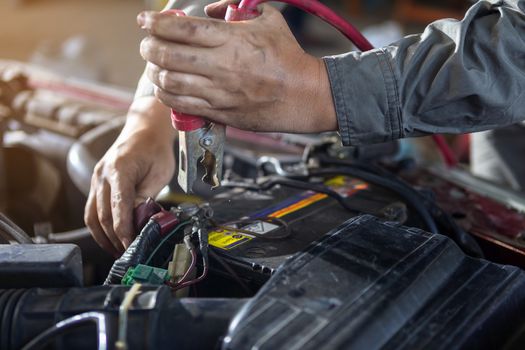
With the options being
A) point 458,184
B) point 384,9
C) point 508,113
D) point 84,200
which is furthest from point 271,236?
point 384,9

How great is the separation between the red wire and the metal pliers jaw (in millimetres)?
172

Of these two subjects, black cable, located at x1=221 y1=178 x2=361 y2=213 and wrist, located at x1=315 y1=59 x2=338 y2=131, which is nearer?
wrist, located at x1=315 y1=59 x2=338 y2=131

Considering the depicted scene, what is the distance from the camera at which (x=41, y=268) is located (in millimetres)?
751

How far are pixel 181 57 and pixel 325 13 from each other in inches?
13.2

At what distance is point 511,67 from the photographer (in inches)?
34.6

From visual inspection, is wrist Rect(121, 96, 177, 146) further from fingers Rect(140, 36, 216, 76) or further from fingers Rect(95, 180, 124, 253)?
fingers Rect(140, 36, 216, 76)

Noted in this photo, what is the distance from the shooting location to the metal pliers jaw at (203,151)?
0.84 m

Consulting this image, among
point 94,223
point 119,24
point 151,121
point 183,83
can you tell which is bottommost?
A: point 94,223

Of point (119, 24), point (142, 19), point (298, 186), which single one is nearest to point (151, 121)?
point (298, 186)

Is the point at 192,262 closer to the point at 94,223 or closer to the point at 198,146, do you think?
the point at 198,146

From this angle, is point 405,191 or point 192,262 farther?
point 405,191

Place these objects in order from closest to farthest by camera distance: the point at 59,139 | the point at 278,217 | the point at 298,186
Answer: the point at 278,217 < the point at 298,186 < the point at 59,139

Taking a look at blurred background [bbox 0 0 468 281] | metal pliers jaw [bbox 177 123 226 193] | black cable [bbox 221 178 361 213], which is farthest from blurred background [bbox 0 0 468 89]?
metal pliers jaw [bbox 177 123 226 193]

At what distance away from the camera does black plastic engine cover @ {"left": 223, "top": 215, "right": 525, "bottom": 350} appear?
0.65 m
